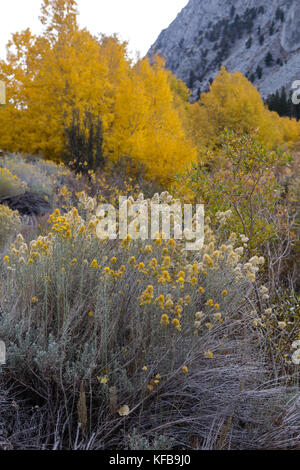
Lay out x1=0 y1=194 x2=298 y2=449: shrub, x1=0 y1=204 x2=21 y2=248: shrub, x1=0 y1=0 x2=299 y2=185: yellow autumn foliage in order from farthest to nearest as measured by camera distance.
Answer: x1=0 y1=0 x2=299 y2=185: yellow autumn foliage → x1=0 y1=204 x2=21 y2=248: shrub → x1=0 y1=194 x2=298 y2=449: shrub

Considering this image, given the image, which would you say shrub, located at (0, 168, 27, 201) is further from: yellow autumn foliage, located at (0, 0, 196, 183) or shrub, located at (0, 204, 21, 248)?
yellow autumn foliage, located at (0, 0, 196, 183)

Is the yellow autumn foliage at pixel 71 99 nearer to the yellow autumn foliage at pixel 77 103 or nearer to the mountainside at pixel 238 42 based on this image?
the yellow autumn foliage at pixel 77 103

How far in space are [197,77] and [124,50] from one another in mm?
83591

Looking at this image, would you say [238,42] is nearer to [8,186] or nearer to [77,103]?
[77,103]

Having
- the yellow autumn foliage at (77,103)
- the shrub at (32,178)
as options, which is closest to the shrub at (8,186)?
the shrub at (32,178)

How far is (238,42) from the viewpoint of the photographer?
9238cm

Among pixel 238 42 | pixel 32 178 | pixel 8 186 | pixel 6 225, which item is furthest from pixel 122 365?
pixel 238 42

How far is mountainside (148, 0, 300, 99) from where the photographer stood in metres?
71.3

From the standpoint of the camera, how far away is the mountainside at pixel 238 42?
71.3 metres

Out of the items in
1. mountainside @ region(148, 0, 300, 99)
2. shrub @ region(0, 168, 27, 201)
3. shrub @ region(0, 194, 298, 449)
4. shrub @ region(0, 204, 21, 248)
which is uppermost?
mountainside @ region(148, 0, 300, 99)

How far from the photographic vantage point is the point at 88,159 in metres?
10.5

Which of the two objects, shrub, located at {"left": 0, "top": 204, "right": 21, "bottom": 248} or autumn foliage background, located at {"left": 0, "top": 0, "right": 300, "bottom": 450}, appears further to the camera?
shrub, located at {"left": 0, "top": 204, "right": 21, "bottom": 248}

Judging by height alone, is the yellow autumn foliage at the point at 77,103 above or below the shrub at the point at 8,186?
above

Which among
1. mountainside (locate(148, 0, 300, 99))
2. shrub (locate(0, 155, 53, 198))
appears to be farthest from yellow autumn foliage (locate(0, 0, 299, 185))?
mountainside (locate(148, 0, 300, 99))
